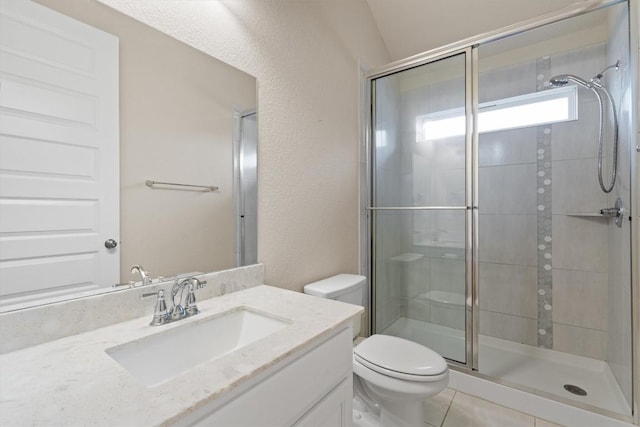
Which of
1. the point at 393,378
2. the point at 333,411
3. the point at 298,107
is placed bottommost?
the point at 393,378

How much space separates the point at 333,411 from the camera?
913 mm

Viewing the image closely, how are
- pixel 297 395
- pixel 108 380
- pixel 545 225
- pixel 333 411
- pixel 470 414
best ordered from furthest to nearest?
pixel 545 225
pixel 470 414
pixel 333 411
pixel 297 395
pixel 108 380

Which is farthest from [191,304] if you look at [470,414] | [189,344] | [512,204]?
[512,204]

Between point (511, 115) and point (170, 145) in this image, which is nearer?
point (170, 145)

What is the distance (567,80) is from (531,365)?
2034 mm

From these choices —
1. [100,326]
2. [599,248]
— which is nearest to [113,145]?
[100,326]

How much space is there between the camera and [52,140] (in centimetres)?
79

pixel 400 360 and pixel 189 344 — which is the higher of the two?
pixel 189 344

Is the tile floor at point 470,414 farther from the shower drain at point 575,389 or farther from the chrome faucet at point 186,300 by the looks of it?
the chrome faucet at point 186,300

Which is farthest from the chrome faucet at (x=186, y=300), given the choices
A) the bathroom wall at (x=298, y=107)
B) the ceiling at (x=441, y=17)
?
the ceiling at (x=441, y=17)

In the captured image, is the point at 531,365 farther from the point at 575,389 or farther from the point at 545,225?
the point at 545,225

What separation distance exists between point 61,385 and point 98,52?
90 centimetres

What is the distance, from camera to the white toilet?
128 centimetres

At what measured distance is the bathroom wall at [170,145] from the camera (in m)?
0.95
